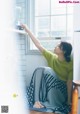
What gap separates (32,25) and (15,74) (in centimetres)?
30

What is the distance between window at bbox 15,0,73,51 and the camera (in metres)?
1.22

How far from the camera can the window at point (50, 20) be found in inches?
48.1

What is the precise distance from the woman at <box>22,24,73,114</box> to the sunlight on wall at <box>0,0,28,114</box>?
8cm

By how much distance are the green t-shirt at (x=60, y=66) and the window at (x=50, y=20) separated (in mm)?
58

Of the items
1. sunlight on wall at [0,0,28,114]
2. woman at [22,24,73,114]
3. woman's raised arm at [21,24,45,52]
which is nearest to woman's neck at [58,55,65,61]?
woman at [22,24,73,114]

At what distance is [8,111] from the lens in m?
1.26

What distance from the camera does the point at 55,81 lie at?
4.15 ft

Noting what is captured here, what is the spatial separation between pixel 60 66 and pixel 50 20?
0.88 feet

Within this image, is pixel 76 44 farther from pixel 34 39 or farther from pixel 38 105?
pixel 38 105

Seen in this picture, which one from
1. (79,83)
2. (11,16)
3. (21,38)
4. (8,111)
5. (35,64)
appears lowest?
(8,111)

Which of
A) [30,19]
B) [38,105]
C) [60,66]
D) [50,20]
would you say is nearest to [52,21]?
[50,20]

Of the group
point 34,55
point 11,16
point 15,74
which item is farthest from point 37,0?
point 15,74

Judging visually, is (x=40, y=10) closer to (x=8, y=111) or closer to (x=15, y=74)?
(x=15, y=74)

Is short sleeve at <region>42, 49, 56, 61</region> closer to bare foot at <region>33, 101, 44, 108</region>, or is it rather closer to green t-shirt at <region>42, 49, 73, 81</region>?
green t-shirt at <region>42, 49, 73, 81</region>
